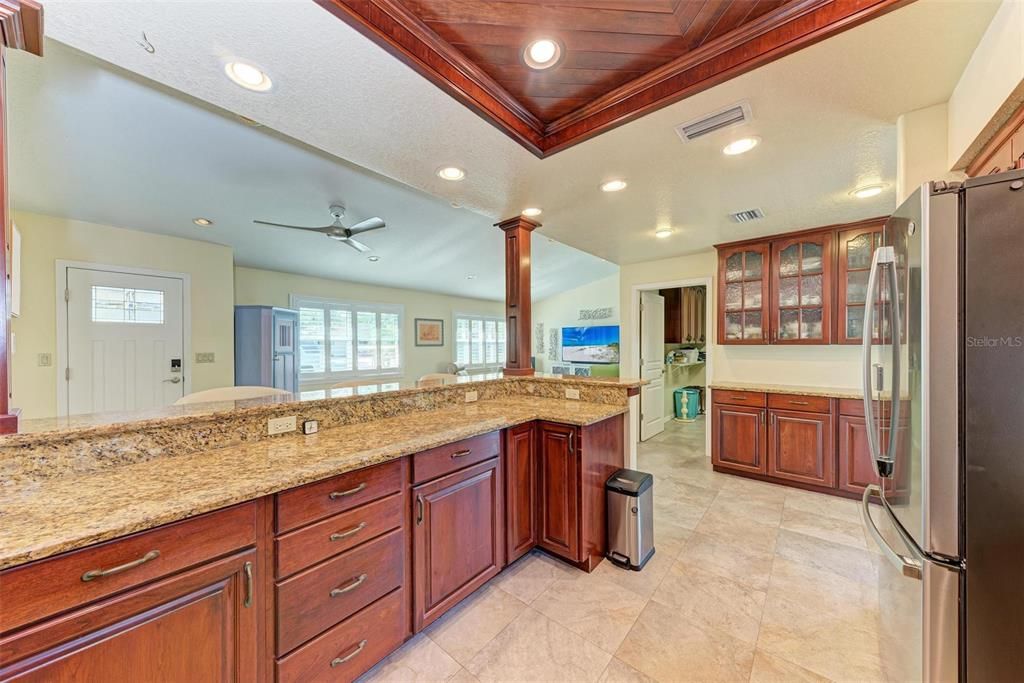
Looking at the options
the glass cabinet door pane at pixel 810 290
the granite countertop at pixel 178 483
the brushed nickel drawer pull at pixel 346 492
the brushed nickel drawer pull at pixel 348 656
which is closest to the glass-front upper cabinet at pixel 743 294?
the glass cabinet door pane at pixel 810 290

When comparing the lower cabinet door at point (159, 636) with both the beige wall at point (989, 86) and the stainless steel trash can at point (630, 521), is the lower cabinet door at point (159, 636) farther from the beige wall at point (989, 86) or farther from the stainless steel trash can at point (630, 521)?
the beige wall at point (989, 86)

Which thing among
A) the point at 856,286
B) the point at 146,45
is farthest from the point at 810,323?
the point at 146,45

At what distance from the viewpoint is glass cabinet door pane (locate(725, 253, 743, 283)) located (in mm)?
3750

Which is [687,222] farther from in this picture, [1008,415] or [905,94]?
[1008,415]

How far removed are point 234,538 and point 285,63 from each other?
1.56 m

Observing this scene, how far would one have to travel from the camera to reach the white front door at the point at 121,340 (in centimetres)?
Answer: 332

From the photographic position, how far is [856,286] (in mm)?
3207

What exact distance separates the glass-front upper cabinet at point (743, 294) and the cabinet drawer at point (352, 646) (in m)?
3.78

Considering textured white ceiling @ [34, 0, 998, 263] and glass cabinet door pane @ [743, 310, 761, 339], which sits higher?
textured white ceiling @ [34, 0, 998, 263]

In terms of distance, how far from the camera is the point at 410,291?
21.8 feet

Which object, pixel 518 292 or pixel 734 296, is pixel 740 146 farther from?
pixel 734 296

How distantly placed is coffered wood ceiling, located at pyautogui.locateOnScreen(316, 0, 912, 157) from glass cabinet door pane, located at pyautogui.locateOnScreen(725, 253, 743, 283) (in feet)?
9.14

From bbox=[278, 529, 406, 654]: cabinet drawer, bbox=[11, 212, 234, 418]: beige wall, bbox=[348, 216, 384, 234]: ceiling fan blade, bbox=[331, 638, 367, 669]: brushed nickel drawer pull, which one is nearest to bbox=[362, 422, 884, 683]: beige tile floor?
bbox=[331, 638, 367, 669]: brushed nickel drawer pull

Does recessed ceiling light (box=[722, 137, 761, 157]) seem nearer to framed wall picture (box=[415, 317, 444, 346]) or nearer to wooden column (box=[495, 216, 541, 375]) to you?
wooden column (box=[495, 216, 541, 375])
